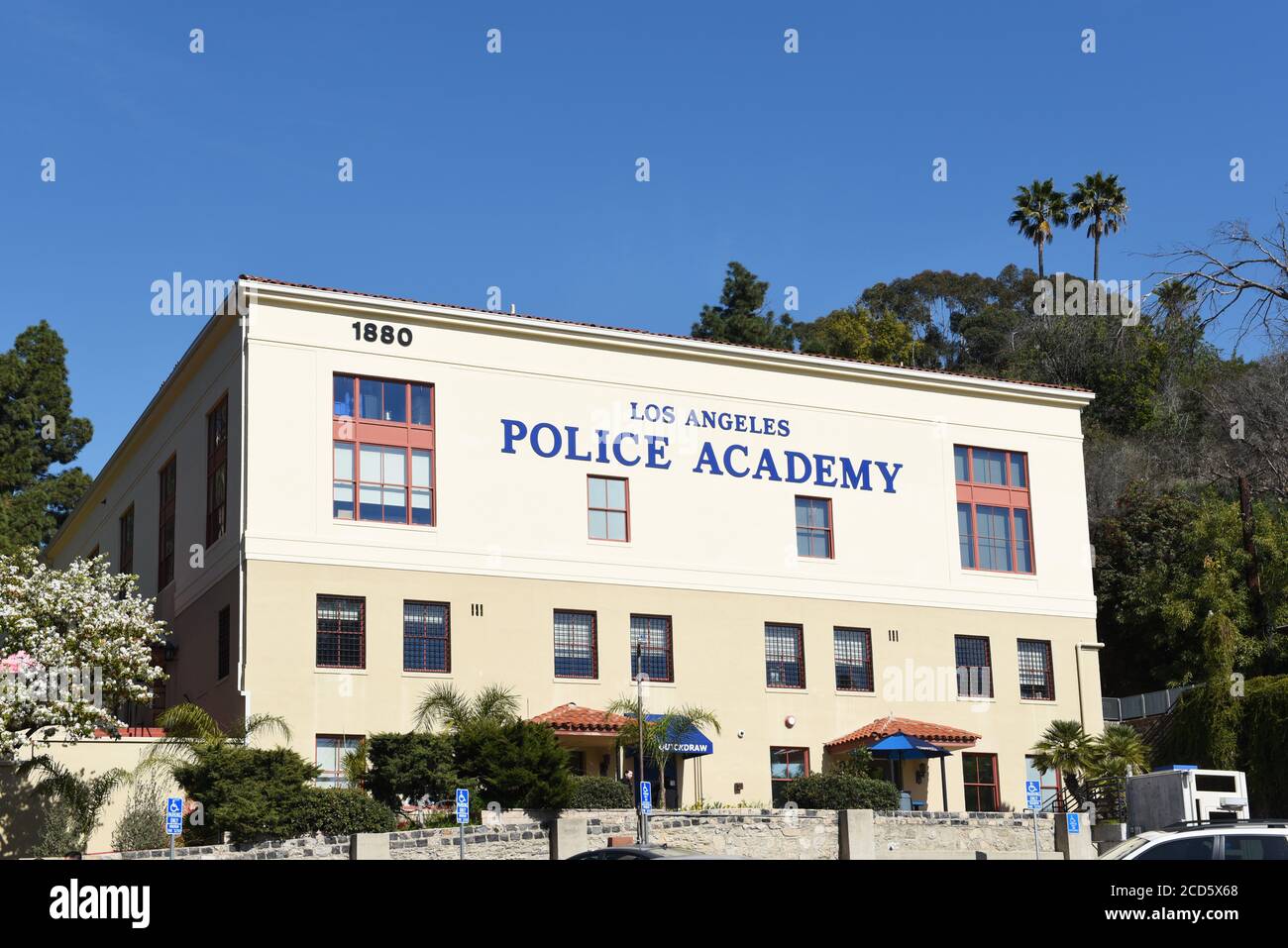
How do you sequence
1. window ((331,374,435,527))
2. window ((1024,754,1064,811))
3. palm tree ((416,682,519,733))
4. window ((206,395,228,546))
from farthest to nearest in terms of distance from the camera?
window ((1024,754,1064,811)), window ((206,395,228,546)), window ((331,374,435,527)), palm tree ((416,682,519,733))

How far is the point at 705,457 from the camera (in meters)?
43.1

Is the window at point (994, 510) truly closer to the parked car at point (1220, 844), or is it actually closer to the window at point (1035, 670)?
the window at point (1035, 670)

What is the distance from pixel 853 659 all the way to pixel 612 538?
791cm

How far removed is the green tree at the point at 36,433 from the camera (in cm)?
6825

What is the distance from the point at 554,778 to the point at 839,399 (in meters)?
17.1

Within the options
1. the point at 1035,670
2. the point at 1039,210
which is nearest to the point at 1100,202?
the point at 1039,210

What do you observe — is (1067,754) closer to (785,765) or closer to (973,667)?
(973,667)

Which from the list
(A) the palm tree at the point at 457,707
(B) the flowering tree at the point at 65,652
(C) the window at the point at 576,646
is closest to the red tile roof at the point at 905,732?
(C) the window at the point at 576,646

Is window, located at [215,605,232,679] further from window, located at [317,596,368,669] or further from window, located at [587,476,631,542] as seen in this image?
window, located at [587,476,631,542]

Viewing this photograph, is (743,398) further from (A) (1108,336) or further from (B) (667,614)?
(A) (1108,336)

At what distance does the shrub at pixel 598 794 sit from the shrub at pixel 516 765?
55cm

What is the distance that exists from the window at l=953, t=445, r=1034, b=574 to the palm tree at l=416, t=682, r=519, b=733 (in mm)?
15838

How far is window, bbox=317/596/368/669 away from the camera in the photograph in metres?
37.0

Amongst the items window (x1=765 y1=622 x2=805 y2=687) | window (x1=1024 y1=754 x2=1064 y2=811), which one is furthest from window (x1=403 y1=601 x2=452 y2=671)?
window (x1=1024 y1=754 x2=1064 y2=811)
